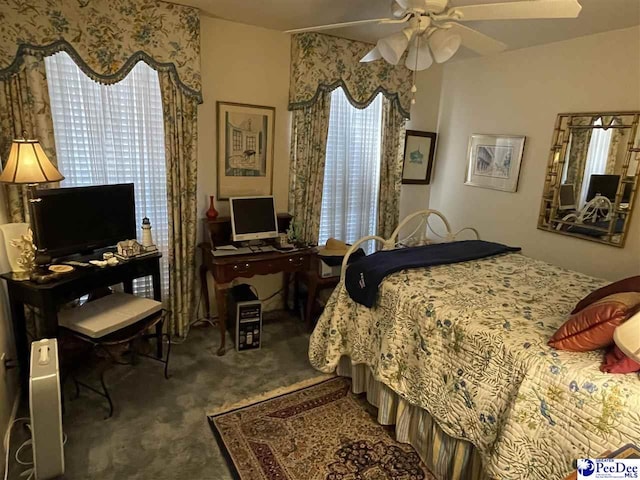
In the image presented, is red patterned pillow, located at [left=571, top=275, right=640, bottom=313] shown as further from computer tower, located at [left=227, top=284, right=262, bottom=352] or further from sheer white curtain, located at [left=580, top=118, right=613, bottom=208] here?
computer tower, located at [left=227, top=284, right=262, bottom=352]

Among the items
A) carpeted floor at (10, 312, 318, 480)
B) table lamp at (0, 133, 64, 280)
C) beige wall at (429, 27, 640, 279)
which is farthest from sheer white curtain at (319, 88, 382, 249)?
table lamp at (0, 133, 64, 280)

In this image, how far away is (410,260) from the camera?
245 cm

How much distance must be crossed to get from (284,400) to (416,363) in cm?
92

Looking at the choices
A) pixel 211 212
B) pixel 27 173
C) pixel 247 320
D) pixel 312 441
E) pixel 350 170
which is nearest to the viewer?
pixel 27 173

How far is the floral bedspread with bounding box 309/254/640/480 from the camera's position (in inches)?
52.9

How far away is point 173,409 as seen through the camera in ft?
7.70

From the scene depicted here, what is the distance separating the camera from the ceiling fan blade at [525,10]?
5.00 ft

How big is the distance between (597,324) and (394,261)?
3.75 ft

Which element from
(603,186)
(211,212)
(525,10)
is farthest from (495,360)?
(211,212)

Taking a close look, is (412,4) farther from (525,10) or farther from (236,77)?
(236,77)

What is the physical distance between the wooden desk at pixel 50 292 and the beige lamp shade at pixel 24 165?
53 centimetres

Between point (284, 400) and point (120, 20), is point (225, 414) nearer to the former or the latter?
point (284, 400)

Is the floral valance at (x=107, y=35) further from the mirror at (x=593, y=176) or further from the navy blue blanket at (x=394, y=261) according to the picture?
the mirror at (x=593, y=176)

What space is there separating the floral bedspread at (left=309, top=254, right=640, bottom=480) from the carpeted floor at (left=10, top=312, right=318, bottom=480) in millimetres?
477
